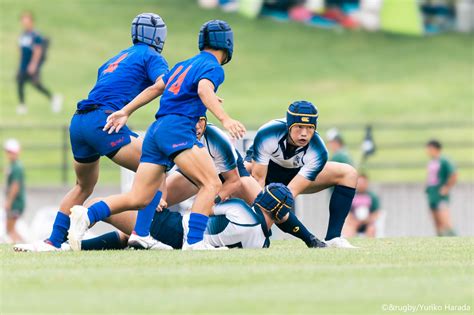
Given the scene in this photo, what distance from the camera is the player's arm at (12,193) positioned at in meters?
21.6

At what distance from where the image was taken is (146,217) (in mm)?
10039

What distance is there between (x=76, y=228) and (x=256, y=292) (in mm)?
2861

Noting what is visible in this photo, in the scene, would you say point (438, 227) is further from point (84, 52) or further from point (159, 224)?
point (84, 52)

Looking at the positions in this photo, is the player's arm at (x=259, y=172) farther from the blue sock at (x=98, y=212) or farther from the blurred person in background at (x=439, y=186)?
the blurred person in background at (x=439, y=186)

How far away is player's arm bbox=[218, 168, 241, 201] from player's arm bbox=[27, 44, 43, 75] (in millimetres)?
22805

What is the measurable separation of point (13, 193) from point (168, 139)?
12667 mm

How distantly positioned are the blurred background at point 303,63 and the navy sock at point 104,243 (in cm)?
1838

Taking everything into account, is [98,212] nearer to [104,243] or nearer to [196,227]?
[196,227]

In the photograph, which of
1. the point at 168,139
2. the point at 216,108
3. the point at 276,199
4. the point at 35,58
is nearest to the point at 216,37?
the point at 216,108

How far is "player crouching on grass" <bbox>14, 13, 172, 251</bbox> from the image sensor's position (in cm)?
1009

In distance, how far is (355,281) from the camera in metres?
7.66

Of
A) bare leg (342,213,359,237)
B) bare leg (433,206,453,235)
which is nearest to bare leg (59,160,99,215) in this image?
bare leg (342,213,359,237)

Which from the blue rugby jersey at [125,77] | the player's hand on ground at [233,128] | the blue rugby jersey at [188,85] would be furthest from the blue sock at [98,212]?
the player's hand on ground at [233,128]

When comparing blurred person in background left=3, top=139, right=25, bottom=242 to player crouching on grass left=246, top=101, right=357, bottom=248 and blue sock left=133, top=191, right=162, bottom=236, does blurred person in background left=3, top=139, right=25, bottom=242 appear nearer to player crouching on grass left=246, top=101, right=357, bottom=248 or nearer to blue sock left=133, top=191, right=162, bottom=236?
player crouching on grass left=246, top=101, right=357, bottom=248
